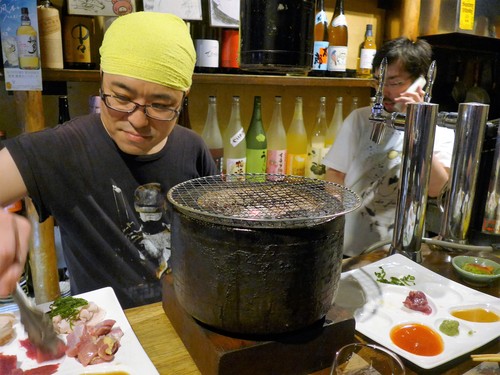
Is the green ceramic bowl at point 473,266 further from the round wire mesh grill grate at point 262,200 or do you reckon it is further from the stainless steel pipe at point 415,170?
the round wire mesh grill grate at point 262,200

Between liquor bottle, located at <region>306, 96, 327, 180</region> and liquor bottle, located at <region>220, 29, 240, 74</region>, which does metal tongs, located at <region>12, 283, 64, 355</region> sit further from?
liquor bottle, located at <region>306, 96, 327, 180</region>

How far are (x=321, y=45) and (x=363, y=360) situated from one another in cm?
188

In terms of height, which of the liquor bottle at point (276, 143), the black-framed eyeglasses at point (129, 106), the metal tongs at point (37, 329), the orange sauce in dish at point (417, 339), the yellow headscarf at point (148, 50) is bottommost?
the orange sauce in dish at point (417, 339)

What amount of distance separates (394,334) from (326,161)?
4.74 feet

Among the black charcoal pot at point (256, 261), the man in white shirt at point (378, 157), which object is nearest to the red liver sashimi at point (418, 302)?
the black charcoal pot at point (256, 261)

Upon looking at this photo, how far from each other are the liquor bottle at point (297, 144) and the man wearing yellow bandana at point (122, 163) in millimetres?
844

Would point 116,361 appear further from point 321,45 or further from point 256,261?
point 321,45

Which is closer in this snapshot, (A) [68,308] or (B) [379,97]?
(A) [68,308]

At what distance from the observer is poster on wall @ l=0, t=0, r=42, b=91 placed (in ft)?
5.00

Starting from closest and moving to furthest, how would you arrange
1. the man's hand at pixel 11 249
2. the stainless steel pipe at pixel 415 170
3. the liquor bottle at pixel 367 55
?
the man's hand at pixel 11 249 → the stainless steel pipe at pixel 415 170 → the liquor bottle at pixel 367 55

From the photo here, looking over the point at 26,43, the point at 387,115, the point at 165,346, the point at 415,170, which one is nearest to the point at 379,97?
the point at 387,115

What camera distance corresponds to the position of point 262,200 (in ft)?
3.05

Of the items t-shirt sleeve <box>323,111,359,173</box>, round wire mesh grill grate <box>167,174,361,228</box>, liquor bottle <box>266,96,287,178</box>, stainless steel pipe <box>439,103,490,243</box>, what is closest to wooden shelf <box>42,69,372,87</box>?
liquor bottle <box>266,96,287,178</box>

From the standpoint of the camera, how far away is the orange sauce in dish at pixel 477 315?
3.34 ft
